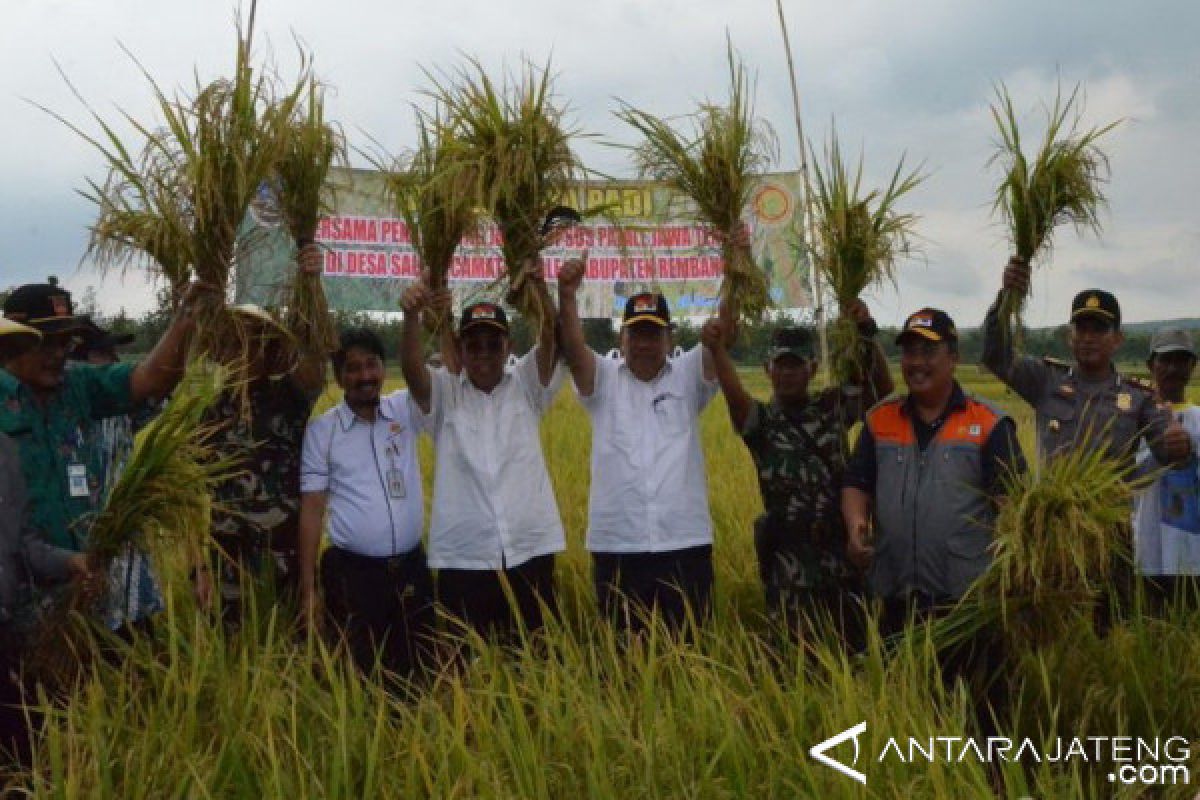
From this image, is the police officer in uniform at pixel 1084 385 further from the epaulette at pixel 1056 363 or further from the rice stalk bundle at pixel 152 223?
the rice stalk bundle at pixel 152 223

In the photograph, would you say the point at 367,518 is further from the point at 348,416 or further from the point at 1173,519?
the point at 1173,519

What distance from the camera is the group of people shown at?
3.84 meters

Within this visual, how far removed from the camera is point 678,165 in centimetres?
404

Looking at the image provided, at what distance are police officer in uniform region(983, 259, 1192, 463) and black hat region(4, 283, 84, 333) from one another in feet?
9.70

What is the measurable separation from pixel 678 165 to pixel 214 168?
4.93 ft

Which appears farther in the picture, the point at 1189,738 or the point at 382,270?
the point at 382,270

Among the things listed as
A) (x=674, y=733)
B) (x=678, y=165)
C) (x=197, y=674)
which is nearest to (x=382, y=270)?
(x=678, y=165)

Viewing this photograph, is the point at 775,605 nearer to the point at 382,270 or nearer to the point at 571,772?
the point at 571,772

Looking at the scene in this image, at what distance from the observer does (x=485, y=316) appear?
4.00 meters

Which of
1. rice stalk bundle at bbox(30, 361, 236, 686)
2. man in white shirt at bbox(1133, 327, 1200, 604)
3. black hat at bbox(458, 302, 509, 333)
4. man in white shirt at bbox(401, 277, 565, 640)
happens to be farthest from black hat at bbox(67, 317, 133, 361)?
man in white shirt at bbox(1133, 327, 1200, 604)

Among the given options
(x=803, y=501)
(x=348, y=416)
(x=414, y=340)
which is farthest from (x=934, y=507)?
(x=348, y=416)

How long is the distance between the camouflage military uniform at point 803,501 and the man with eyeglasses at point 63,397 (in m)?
1.91

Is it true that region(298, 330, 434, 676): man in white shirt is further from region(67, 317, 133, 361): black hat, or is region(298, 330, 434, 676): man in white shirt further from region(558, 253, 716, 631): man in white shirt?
region(67, 317, 133, 361): black hat

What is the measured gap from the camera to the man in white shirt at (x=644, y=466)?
4.04m
